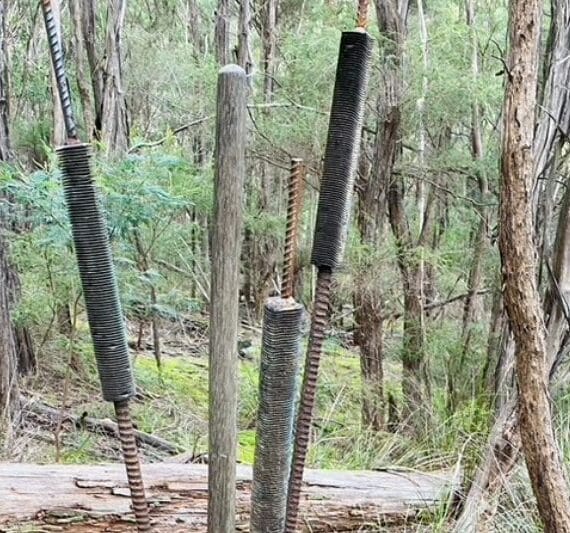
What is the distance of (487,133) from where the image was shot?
165 inches

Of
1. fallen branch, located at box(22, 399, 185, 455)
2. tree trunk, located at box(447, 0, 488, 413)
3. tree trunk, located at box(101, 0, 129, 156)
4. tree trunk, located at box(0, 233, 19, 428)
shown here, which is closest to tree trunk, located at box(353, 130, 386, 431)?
tree trunk, located at box(447, 0, 488, 413)

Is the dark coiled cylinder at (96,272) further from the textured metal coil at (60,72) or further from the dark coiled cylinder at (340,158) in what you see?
the dark coiled cylinder at (340,158)

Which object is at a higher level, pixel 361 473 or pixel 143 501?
pixel 143 501

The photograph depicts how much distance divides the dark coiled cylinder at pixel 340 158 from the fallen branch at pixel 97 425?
2.03 m

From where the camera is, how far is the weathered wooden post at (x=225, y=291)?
1.05 meters

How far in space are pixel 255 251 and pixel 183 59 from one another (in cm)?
185

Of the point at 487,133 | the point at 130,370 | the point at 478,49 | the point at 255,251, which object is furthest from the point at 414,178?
the point at 130,370

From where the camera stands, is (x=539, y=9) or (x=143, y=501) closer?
(x=143, y=501)

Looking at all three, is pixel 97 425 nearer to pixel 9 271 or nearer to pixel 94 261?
pixel 9 271

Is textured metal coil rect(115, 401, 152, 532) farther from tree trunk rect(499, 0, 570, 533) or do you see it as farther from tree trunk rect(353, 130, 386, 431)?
tree trunk rect(353, 130, 386, 431)

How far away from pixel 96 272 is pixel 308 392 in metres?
0.42

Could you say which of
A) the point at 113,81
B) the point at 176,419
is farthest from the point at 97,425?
the point at 113,81

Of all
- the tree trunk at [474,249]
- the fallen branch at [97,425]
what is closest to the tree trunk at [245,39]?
the tree trunk at [474,249]

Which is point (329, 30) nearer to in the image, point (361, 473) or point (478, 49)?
point (478, 49)
